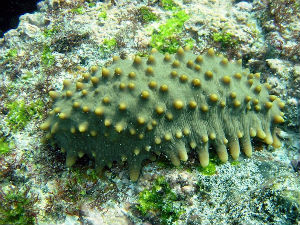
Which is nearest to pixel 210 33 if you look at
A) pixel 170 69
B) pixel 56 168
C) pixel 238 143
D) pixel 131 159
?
pixel 170 69

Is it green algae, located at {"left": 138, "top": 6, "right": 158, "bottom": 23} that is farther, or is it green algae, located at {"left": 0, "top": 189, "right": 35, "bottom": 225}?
green algae, located at {"left": 138, "top": 6, "right": 158, "bottom": 23}

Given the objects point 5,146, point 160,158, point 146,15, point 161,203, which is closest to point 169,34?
point 146,15

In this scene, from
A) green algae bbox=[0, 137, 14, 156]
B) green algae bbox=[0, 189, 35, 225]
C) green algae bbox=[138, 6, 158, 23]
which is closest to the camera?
green algae bbox=[0, 189, 35, 225]

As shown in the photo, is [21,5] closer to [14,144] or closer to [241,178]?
[14,144]

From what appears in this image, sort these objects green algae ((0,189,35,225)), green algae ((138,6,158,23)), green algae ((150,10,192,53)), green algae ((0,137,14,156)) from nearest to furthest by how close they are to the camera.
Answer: green algae ((0,189,35,225)) < green algae ((0,137,14,156)) < green algae ((150,10,192,53)) < green algae ((138,6,158,23))

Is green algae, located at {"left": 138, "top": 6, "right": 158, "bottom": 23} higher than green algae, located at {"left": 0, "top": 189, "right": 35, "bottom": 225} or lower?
higher

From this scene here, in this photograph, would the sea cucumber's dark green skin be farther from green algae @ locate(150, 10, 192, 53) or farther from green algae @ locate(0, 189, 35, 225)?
green algae @ locate(150, 10, 192, 53)

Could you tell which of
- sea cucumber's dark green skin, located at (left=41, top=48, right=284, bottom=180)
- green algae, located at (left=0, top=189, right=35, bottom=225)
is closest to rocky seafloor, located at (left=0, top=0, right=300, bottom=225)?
green algae, located at (left=0, top=189, right=35, bottom=225)
